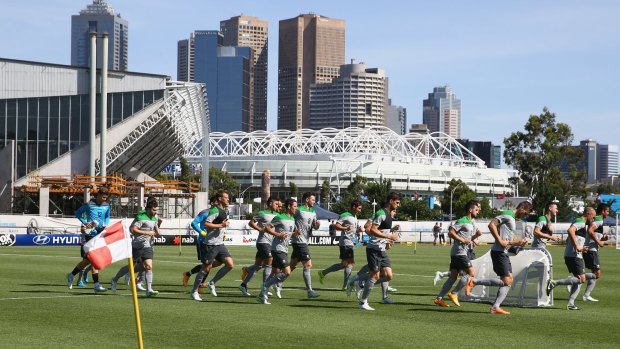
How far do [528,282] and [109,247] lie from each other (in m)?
10.7

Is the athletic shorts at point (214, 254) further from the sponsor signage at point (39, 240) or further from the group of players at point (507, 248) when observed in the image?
the sponsor signage at point (39, 240)

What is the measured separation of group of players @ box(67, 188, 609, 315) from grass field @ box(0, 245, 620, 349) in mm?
439

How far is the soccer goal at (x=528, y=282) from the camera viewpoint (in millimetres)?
19625

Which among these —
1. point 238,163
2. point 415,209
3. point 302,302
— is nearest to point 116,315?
point 302,302

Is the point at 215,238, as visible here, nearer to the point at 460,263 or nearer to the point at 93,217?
the point at 93,217

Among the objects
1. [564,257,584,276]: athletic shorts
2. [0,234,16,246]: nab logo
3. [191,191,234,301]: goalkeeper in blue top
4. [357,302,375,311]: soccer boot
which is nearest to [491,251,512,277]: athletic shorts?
[357,302,375,311]: soccer boot

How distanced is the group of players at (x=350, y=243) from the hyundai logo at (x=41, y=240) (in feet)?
108

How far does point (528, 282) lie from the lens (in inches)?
776

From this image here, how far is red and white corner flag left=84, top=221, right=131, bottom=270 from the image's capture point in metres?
11.0

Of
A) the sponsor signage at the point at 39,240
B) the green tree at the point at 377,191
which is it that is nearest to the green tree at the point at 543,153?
the green tree at the point at 377,191

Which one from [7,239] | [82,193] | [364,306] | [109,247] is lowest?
[7,239]

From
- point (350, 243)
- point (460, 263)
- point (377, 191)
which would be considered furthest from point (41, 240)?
point (377, 191)

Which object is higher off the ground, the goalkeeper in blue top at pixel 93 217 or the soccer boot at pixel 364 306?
the goalkeeper in blue top at pixel 93 217

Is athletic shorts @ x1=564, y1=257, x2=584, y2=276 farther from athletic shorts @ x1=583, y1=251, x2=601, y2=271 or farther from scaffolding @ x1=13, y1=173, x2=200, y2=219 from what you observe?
scaffolding @ x1=13, y1=173, x2=200, y2=219
